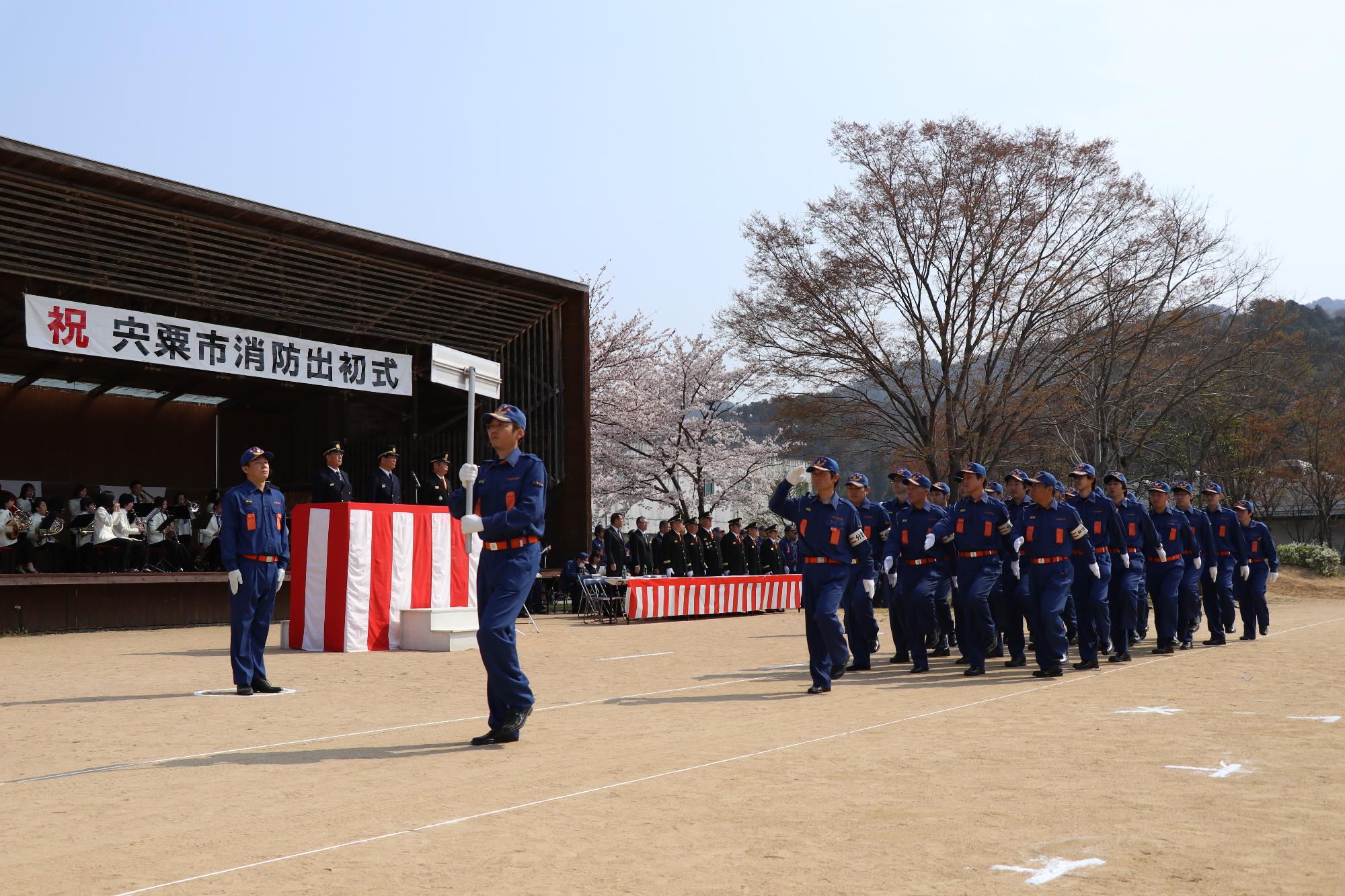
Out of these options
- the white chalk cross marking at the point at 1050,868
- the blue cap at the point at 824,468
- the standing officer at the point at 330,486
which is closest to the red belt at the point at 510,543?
the blue cap at the point at 824,468

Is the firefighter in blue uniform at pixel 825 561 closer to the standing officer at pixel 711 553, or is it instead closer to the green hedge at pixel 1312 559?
the standing officer at pixel 711 553

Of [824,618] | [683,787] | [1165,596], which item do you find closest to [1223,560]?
[1165,596]

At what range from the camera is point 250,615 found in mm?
9930

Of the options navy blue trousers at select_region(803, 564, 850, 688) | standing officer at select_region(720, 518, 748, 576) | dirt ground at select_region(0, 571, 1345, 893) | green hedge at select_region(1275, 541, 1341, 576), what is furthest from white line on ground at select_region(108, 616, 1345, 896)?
green hedge at select_region(1275, 541, 1341, 576)

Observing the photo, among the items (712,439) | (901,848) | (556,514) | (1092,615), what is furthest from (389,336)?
(712,439)

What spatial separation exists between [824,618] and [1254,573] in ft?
32.2

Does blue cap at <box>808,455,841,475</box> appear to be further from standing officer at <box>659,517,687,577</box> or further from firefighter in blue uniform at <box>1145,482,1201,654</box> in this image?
standing officer at <box>659,517,687,577</box>

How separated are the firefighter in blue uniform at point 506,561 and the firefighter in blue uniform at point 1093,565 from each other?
6.54m

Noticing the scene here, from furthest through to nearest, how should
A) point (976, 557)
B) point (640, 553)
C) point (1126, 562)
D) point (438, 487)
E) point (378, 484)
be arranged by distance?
point (640, 553) < point (438, 487) < point (378, 484) < point (1126, 562) < point (976, 557)

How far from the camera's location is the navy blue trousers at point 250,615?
32.5 feet

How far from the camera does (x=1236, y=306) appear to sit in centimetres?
2878

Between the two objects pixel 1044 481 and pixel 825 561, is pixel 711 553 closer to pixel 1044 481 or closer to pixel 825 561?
pixel 1044 481

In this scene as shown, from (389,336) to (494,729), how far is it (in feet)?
54.4

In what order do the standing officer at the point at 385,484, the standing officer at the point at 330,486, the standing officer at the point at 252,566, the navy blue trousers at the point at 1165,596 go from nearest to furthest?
the standing officer at the point at 252,566 < the navy blue trousers at the point at 1165,596 < the standing officer at the point at 330,486 < the standing officer at the point at 385,484
